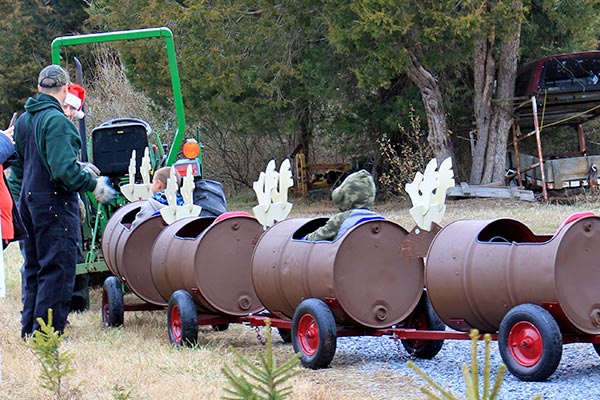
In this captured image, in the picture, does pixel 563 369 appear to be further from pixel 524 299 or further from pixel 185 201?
pixel 185 201

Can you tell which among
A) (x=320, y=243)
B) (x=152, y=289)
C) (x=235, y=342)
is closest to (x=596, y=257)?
(x=320, y=243)

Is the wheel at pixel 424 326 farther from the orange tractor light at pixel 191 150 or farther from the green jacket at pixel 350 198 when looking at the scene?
the orange tractor light at pixel 191 150

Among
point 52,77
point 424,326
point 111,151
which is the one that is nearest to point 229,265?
point 424,326

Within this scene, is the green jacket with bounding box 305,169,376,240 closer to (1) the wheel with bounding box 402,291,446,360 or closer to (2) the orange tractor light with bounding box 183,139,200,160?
(1) the wheel with bounding box 402,291,446,360

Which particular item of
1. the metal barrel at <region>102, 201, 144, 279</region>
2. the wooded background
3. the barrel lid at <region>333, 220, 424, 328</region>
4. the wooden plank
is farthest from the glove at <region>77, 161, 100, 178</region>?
the wooden plank

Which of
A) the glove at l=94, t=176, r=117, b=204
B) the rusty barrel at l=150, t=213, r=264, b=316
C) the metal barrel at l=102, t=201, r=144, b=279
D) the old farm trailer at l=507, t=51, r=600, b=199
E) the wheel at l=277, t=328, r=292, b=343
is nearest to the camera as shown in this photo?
the glove at l=94, t=176, r=117, b=204

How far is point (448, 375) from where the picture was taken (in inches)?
262

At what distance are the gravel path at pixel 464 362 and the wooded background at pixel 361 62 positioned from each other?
36.5 feet

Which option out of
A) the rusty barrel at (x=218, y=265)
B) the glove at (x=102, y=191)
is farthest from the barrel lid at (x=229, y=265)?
the glove at (x=102, y=191)

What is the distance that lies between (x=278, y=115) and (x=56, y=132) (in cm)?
1764

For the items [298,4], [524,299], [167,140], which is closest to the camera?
[524,299]

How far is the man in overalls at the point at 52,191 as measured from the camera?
7469 mm

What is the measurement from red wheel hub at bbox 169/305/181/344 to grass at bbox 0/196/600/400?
0.11 m

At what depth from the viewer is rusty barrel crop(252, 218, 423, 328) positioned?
22.7ft
